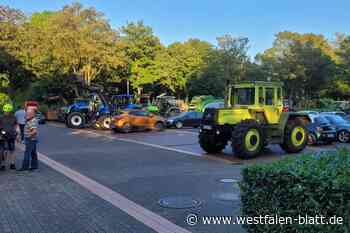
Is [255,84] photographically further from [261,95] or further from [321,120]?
[321,120]

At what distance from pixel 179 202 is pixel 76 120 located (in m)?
23.1

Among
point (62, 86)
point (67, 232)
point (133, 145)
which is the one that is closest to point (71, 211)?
point (67, 232)

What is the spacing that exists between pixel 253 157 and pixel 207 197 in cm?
598

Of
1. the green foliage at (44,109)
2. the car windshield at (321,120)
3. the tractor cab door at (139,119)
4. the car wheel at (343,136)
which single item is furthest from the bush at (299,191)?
the green foliage at (44,109)

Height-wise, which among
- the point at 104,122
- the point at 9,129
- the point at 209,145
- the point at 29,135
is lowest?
the point at 209,145

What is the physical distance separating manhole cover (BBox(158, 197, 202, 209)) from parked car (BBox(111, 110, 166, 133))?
17621 millimetres

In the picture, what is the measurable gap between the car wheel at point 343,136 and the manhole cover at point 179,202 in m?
13.4

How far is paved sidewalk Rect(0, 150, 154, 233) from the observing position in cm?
588

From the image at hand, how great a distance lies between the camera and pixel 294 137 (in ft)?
48.6

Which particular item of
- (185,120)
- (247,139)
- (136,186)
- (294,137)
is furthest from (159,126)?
(136,186)

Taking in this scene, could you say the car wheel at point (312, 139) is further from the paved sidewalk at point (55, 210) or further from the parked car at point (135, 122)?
the paved sidewalk at point (55, 210)

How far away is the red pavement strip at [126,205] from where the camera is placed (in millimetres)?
5875

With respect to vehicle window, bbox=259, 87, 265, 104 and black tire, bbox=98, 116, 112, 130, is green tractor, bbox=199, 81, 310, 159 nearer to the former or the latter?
vehicle window, bbox=259, 87, 265, 104

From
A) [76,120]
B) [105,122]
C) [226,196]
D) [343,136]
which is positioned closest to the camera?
[226,196]
